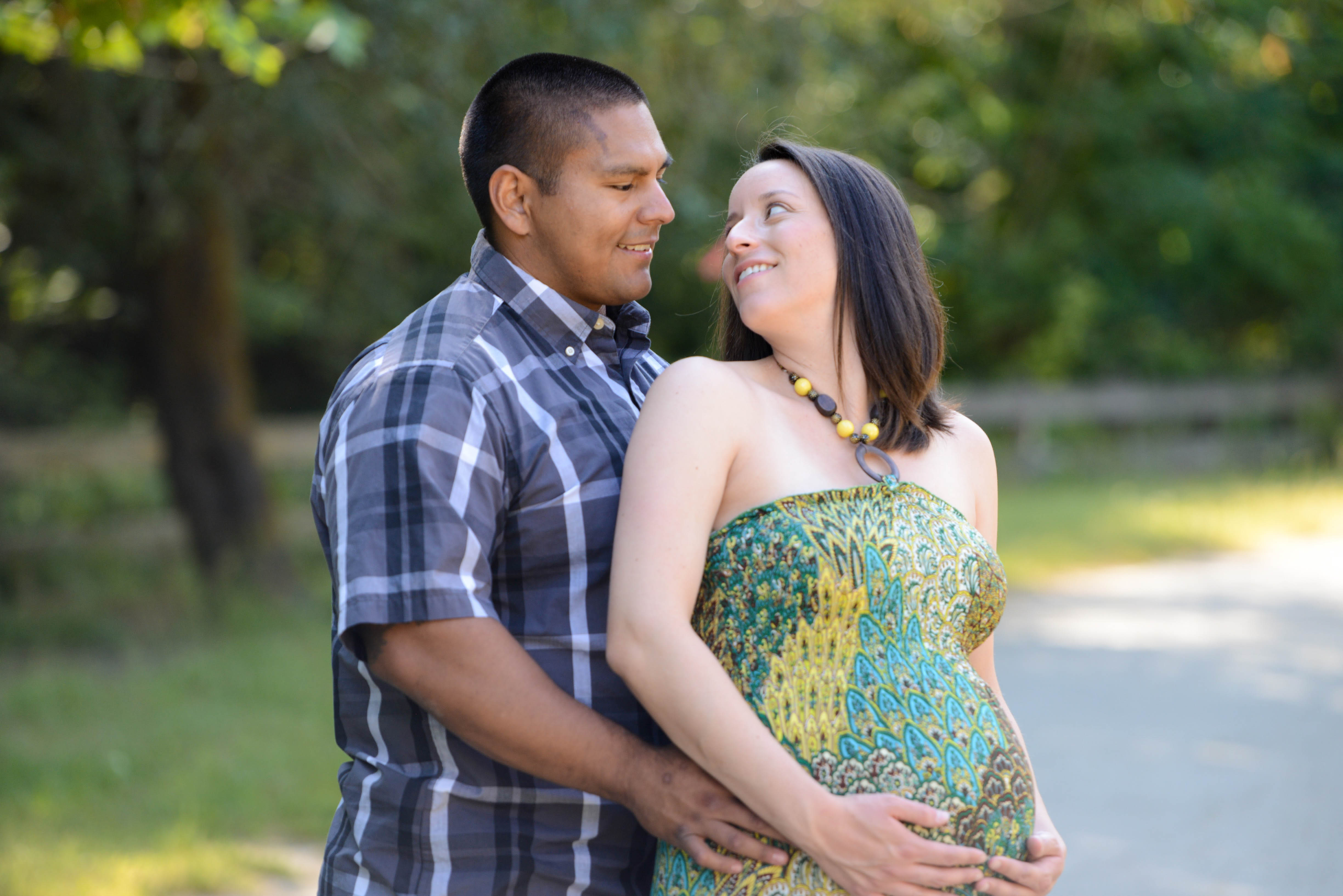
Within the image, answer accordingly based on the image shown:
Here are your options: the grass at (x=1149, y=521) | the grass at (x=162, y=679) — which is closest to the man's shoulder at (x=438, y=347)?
the grass at (x=162, y=679)

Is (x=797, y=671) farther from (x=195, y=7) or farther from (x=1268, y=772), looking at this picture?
(x=1268, y=772)

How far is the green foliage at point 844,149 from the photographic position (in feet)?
24.0

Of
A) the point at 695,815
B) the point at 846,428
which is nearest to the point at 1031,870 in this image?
the point at 695,815

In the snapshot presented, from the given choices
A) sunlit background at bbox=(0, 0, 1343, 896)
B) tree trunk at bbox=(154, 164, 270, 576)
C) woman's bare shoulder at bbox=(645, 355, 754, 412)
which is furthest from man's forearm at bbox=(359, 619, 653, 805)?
tree trunk at bbox=(154, 164, 270, 576)

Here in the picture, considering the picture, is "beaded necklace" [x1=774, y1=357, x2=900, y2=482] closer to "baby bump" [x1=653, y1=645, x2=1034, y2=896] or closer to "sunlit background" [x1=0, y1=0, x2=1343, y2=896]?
"baby bump" [x1=653, y1=645, x2=1034, y2=896]

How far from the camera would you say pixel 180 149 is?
7.15 metres

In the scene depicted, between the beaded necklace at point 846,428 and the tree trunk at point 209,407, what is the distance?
7.37 metres

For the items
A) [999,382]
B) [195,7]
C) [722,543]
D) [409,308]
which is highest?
[999,382]

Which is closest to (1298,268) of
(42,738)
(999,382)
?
(999,382)

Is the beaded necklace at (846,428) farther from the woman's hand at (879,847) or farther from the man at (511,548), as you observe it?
the woman's hand at (879,847)

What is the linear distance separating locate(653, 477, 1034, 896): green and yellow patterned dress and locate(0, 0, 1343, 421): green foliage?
104cm

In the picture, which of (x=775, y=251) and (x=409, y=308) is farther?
(x=409, y=308)

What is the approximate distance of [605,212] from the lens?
79.1 inches

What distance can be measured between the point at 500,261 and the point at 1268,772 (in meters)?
4.97
